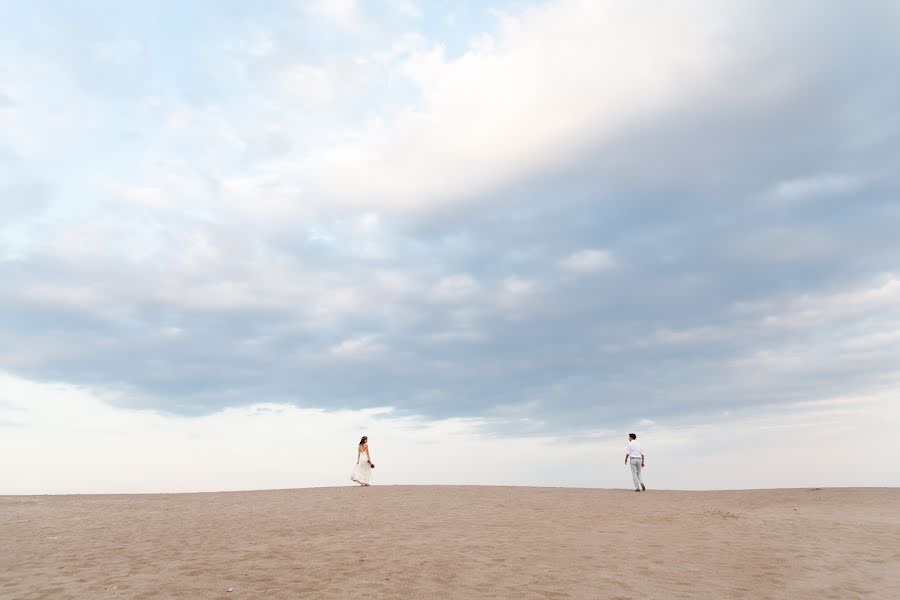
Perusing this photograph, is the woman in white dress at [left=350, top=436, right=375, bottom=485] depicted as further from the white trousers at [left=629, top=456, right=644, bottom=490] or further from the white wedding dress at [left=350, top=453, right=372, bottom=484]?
the white trousers at [left=629, top=456, right=644, bottom=490]

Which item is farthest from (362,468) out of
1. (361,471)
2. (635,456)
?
(635,456)

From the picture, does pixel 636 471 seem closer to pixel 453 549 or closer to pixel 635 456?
pixel 635 456

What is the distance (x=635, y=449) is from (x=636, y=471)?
5.53 feet

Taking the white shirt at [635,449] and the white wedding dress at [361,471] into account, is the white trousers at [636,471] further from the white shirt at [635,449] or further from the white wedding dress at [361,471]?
the white wedding dress at [361,471]

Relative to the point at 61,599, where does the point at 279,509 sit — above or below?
above

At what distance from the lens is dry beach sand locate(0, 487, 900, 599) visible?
1541 centimetres

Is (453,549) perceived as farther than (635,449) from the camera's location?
No

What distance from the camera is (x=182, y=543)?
20609 mm


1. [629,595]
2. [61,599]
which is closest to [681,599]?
[629,595]

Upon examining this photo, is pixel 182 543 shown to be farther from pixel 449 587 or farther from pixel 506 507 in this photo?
pixel 506 507

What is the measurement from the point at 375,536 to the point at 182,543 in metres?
6.06

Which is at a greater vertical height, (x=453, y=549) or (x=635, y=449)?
(x=635, y=449)

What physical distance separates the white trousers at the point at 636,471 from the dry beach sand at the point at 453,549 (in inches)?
116

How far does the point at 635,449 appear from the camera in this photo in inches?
1307
